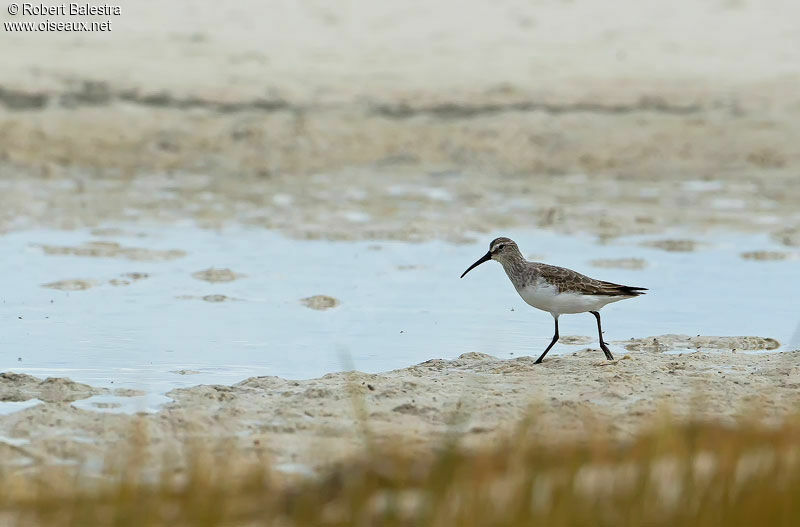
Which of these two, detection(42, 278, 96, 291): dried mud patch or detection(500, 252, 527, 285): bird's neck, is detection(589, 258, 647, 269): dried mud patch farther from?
detection(42, 278, 96, 291): dried mud patch

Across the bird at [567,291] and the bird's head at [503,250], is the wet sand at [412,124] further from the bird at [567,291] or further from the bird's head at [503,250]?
the bird at [567,291]

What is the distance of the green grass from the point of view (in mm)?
4730

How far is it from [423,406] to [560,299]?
1.89 meters

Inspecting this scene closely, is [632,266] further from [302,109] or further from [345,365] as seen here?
[302,109]

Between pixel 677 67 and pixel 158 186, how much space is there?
9.61 m

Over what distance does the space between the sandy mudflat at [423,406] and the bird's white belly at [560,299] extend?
14.6 inches

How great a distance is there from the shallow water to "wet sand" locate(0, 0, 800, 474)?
1.32 feet

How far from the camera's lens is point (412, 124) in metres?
22.1

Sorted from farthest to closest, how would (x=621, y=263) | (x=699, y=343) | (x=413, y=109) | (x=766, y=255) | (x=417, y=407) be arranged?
(x=413, y=109) < (x=766, y=255) < (x=621, y=263) < (x=699, y=343) < (x=417, y=407)

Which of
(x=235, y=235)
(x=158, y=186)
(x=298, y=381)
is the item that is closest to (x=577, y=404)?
(x=298, y=381)

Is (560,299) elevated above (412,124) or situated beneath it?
situated beneath

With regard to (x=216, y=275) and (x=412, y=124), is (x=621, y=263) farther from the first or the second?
(x=412, y=124)

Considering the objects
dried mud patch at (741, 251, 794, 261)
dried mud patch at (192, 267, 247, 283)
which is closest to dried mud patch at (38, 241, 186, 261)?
dried mud patch at (192, 267, 247, 283)

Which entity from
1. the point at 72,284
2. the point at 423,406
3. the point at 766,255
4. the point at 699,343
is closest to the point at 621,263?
the point at 766,255
